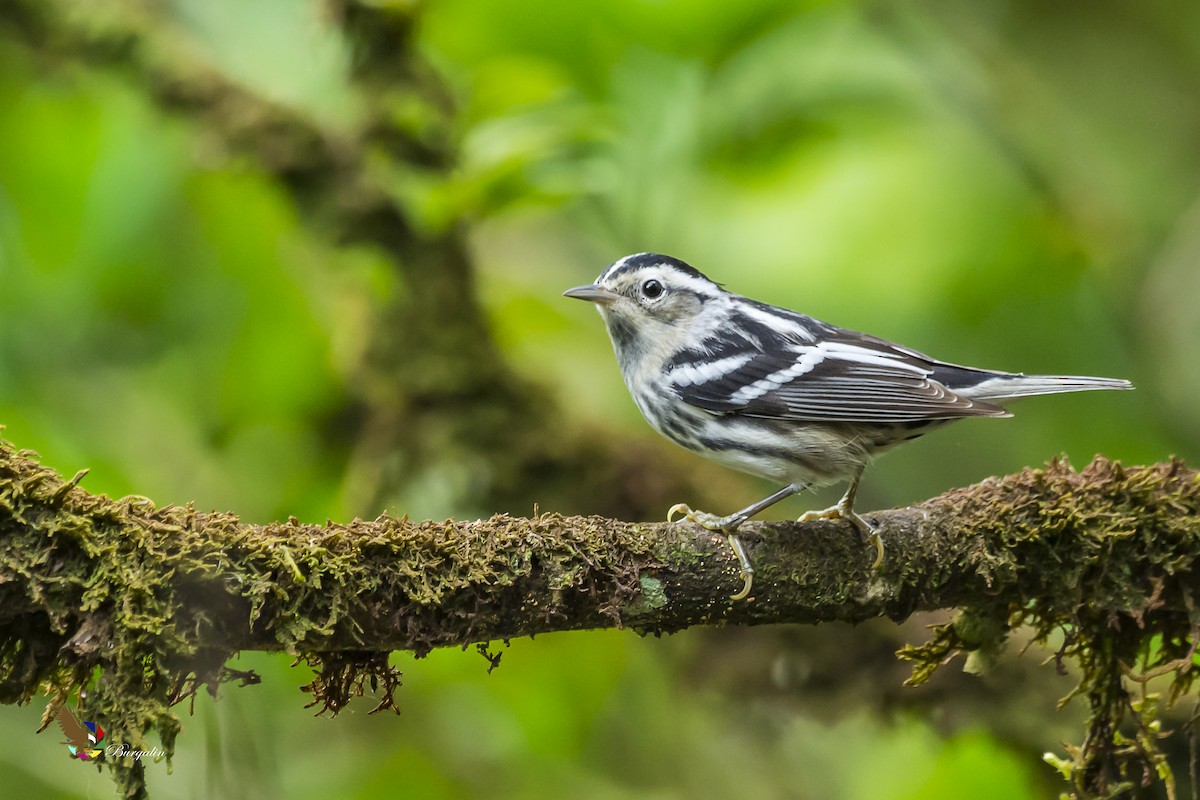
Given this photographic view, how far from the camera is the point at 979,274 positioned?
6340 millimetres

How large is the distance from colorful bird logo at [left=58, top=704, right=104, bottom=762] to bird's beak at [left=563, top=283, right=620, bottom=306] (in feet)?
7.85

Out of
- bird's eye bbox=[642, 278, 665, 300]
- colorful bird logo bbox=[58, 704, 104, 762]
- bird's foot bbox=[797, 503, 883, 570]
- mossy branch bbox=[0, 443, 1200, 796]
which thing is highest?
bird's eye bbox=[642, 278, 665, 300]

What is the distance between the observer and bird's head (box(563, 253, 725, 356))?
4477 millimetres

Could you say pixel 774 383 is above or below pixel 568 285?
below

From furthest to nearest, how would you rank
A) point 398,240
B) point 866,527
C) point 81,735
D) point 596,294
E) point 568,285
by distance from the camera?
point 568,285 → point 398,240 → point 596,294 → point 866,527 → point 81,735

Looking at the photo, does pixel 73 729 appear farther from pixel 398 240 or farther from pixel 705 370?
pixel 398 240

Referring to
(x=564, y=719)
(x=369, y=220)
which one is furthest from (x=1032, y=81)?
(x=564, y=719)

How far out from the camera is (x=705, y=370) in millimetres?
4152

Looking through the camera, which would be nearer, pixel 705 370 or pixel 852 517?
pixel 852 517

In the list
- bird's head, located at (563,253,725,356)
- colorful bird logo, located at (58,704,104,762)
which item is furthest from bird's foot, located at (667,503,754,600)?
colorful bird logo, located at (58,704,104,762)

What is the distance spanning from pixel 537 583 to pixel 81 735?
1.12 metres

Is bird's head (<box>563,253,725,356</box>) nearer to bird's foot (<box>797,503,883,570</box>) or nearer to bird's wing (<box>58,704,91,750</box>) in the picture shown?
bird's foot (<box>797,503,883,570</box>)

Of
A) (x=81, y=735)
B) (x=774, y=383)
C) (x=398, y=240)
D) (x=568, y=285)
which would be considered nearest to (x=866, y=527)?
(x=774, y=383)

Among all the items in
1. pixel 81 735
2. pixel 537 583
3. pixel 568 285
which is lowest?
pixel 81 735
